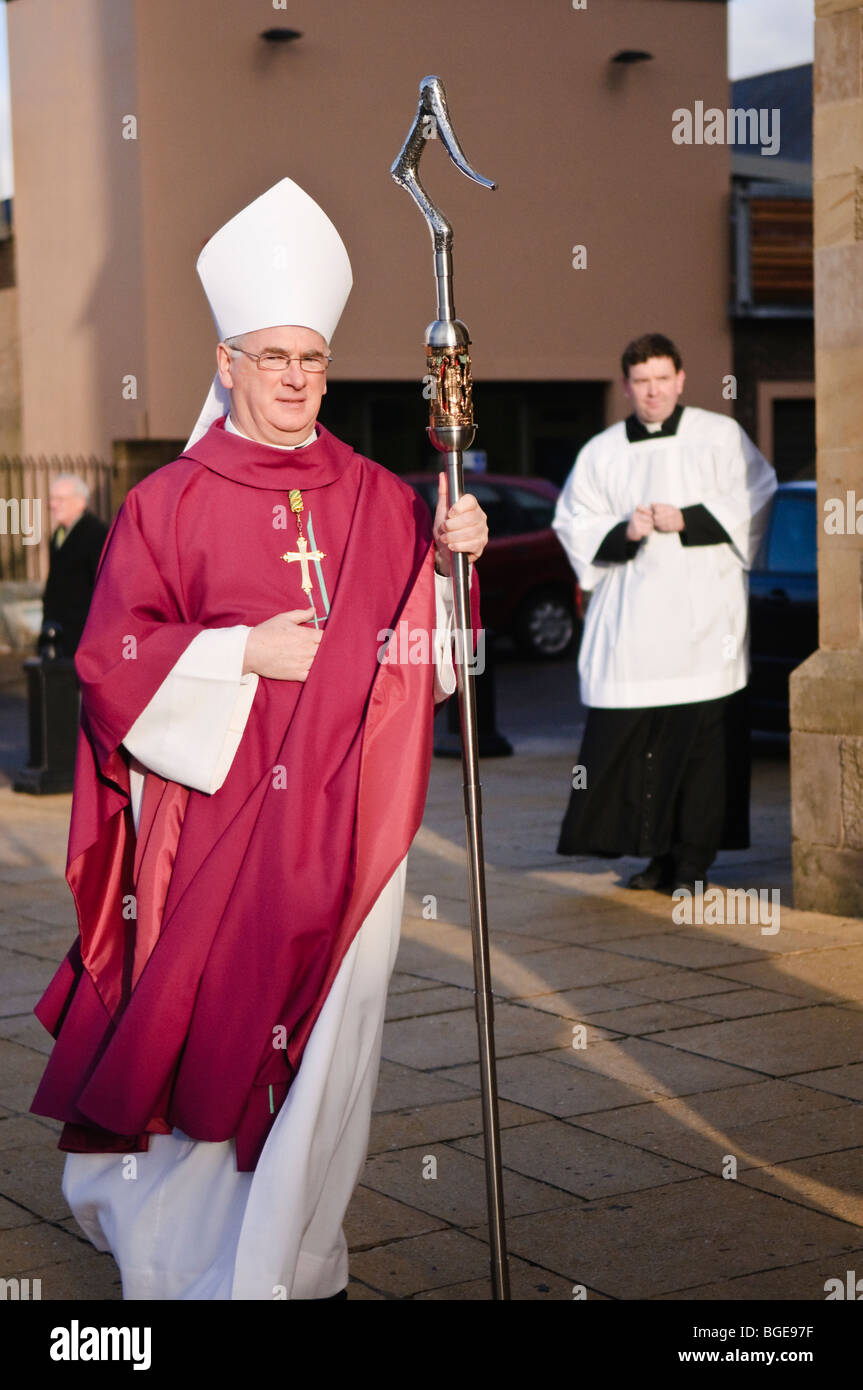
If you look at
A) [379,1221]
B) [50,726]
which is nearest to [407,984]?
[379,1221]

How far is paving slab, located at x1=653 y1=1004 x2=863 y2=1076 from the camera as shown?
5.31m

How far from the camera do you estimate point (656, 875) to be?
782cm

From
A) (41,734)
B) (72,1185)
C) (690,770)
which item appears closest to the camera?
(72,1185)

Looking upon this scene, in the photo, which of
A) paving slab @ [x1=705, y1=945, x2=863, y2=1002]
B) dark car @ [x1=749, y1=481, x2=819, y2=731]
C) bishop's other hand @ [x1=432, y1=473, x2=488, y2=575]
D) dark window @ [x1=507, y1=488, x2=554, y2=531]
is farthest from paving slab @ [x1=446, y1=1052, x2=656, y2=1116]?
dark window @ [x1=507, y1=488, x2=554, y2=531]

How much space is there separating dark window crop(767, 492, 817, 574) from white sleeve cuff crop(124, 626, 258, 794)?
8.05 m

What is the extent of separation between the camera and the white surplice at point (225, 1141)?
358cm

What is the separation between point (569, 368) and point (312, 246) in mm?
19095

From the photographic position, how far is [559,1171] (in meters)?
4.53

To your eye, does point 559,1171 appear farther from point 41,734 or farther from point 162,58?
point 162,58

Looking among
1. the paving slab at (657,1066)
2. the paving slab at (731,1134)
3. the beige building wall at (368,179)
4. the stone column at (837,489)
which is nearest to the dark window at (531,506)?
the beige building wall at (368,179)

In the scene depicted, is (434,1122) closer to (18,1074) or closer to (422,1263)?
(422,1263)

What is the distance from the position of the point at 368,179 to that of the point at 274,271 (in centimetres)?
1765

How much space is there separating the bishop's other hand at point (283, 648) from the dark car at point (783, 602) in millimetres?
7896

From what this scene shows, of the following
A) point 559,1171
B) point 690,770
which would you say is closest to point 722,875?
point 690,770
